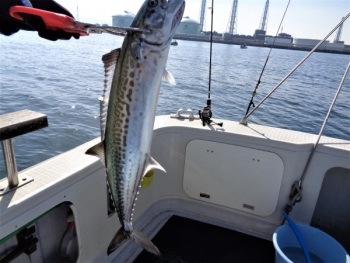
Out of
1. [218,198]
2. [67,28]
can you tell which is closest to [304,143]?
[218,198]

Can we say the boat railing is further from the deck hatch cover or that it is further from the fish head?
the deck hatch cover

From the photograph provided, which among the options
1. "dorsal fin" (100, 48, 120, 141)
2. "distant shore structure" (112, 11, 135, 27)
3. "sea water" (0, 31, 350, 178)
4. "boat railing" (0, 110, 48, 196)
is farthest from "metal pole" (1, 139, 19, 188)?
"distant shore structure" (112, 11, 135, 27)

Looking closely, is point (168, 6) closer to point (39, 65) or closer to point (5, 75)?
point (5, 75)

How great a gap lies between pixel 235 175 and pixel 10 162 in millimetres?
2023

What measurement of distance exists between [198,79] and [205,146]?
46.4ft

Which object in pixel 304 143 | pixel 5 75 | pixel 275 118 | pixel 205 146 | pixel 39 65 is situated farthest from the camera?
pixel 39 65

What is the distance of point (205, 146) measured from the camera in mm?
2854

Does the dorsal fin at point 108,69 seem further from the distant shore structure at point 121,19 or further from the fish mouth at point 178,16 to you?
the distant shore structure at point 121,19

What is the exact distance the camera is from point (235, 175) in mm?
2832

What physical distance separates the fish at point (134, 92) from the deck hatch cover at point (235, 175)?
4.78ft

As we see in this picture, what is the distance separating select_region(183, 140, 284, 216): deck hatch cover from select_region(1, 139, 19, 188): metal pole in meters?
1.68

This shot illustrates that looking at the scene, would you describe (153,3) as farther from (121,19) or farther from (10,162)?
(121,19)

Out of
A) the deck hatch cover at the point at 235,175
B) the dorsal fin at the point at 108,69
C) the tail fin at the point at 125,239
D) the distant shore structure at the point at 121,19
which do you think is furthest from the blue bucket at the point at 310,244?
the distant shore structure at the point at 121,19

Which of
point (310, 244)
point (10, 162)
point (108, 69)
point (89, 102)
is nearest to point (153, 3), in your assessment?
point (108, 69)
